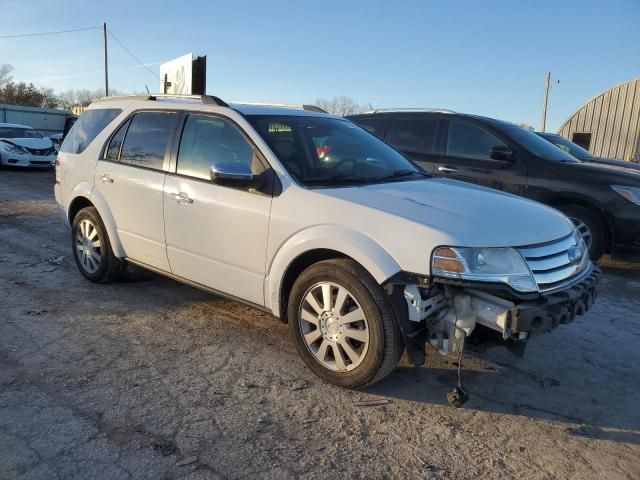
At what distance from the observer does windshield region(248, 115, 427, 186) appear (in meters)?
3.81

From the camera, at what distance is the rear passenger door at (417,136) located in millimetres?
7566

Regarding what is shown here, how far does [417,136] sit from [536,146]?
1.62m

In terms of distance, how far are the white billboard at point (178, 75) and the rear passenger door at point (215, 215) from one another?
7.85m

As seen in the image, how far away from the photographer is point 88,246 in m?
5.30

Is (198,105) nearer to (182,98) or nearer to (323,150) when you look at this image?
(182,98)

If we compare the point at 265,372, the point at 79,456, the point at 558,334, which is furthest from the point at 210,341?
the point at 558,334

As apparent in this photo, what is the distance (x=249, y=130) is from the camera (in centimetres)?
391

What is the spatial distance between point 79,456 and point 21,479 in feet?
0.85

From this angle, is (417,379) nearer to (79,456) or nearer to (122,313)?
(79,456)

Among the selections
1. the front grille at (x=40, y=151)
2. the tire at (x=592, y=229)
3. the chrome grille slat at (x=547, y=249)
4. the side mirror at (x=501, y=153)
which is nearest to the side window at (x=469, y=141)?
the side mirror at (x=501, y=153)

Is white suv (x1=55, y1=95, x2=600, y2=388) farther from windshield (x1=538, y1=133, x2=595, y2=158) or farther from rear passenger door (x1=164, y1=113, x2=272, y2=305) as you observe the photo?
windshield (x1=538, y1=133, x2=595, y2=158)

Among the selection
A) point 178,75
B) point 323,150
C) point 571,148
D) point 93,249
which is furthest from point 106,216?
point 178,75

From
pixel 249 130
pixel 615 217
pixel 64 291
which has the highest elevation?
pixel 249 130

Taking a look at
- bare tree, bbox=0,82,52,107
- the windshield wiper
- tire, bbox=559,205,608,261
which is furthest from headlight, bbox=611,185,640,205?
bare tree, bbox=0,82,52,107
